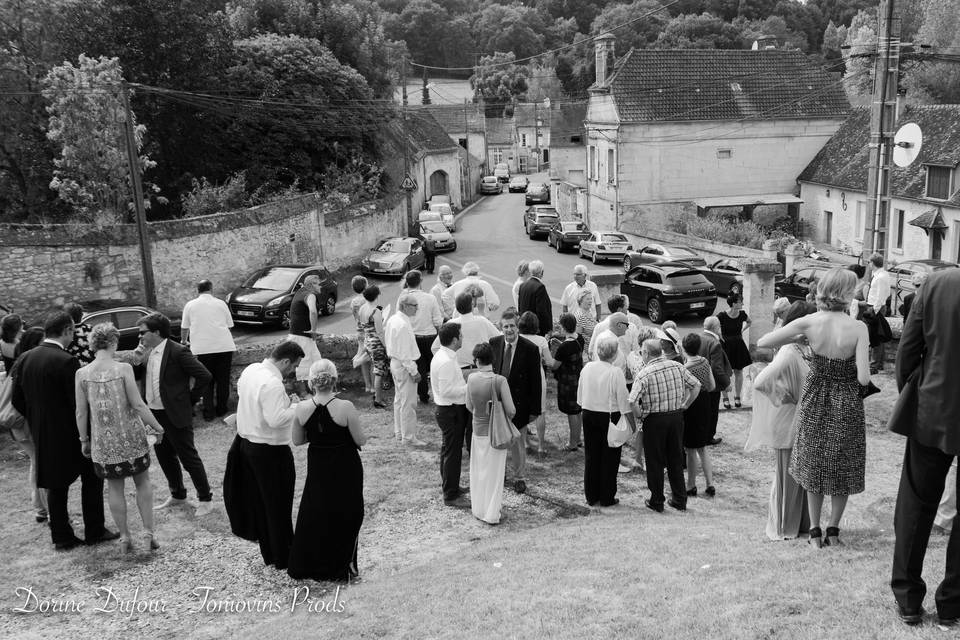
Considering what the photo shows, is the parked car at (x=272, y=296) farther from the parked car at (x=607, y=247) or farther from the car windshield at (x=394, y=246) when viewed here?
the parked car at (x=607, y=247)

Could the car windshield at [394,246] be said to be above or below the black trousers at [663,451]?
below

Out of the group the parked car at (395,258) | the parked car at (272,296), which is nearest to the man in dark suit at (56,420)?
the parked car at (272,296)

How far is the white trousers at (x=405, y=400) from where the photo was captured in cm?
1015

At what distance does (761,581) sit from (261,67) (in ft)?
115

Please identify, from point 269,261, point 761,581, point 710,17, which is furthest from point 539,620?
point 710,17

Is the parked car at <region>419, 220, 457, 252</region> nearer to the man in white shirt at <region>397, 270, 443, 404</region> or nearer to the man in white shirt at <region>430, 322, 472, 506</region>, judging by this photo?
the man in white shirt at <region>397, 270, 443, 404</region>

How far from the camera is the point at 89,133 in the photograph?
23.1 metres

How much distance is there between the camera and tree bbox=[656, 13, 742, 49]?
8212 cm

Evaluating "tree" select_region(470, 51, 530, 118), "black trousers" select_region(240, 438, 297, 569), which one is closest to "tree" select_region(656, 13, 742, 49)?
"tree" select_region(470, 51, 530, 118)

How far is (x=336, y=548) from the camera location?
6574 mm

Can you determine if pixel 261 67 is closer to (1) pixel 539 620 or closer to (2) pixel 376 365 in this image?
(2) pixel 376 365

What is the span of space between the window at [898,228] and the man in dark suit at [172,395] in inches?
1322

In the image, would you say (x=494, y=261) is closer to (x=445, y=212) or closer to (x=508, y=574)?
(x=445, y=212)

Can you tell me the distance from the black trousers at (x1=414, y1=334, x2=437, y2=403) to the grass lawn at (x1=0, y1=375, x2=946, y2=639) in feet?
7.54
